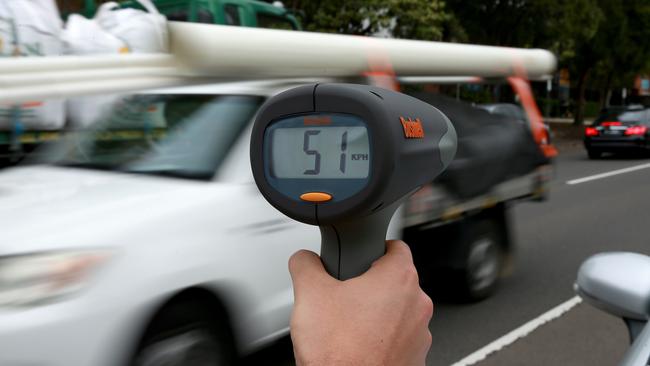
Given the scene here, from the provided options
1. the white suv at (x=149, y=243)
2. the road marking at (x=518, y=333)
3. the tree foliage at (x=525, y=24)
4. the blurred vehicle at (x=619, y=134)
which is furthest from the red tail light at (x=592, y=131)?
the white suv at (x=149, y=243)

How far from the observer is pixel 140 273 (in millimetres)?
2971

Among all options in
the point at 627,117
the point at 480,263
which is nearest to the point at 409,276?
the point at 480,263

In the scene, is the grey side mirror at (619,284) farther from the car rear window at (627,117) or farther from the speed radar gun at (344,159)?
the car rear window at (627,117)

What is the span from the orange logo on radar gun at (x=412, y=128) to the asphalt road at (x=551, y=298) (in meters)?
3.55

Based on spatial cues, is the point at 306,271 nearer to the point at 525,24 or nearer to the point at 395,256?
the point at 395,256

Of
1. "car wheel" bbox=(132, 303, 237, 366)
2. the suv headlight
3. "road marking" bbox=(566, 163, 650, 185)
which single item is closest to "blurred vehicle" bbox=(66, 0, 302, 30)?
"car wheel" bbox=(132, 303, 237, 366)

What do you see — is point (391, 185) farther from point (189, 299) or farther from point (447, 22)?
point (447, 22)

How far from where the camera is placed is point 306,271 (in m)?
1.01

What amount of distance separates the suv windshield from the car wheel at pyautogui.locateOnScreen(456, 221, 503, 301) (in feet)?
7.60

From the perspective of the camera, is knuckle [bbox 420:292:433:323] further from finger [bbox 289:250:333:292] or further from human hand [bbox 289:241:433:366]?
finger [bbox 289:250:333:292]

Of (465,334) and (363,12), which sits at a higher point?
(363,12)

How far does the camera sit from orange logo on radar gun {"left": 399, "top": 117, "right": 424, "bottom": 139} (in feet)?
3.13

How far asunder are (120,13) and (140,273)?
4599 millimetres

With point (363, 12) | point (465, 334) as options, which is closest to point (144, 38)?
point (465, 334)
